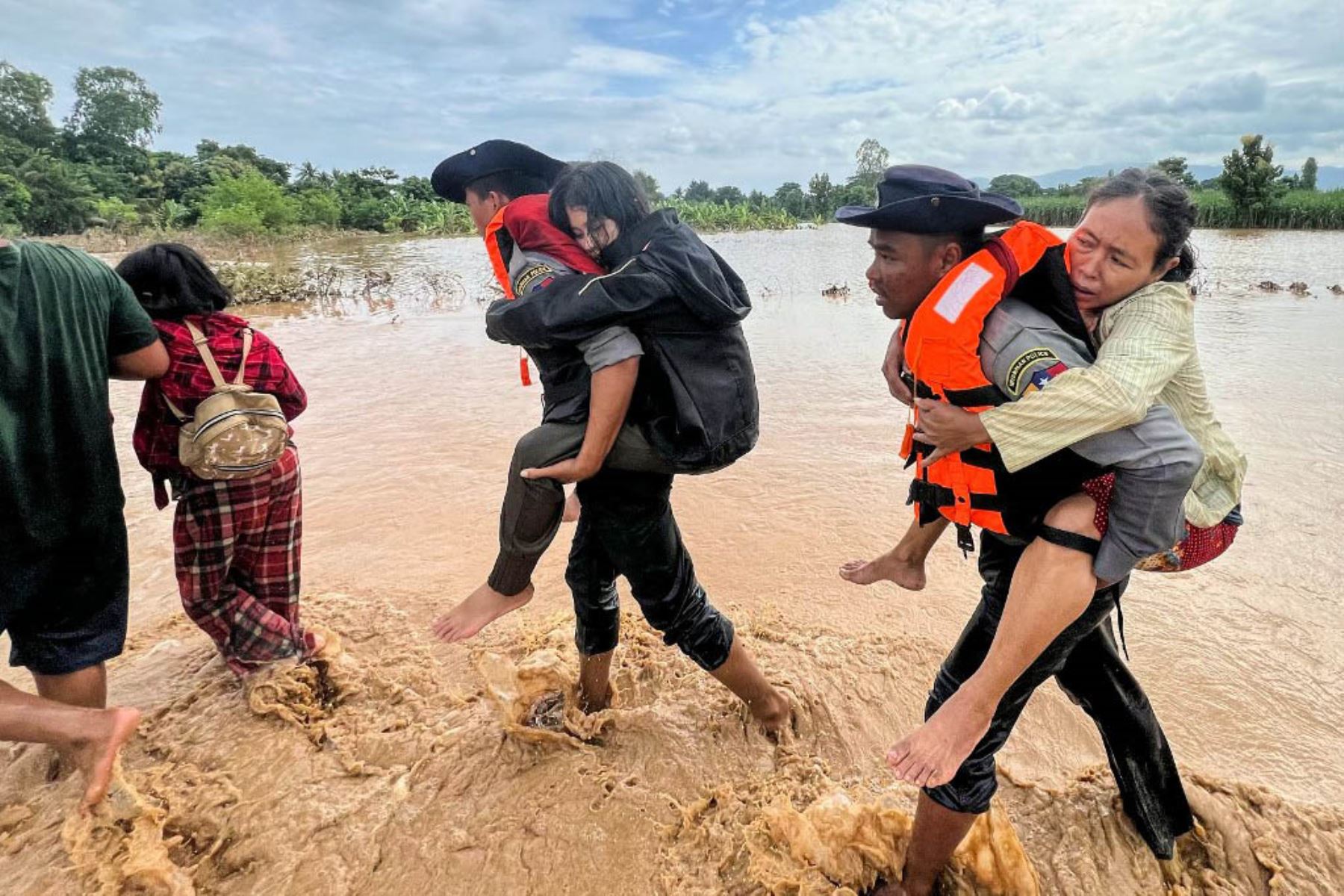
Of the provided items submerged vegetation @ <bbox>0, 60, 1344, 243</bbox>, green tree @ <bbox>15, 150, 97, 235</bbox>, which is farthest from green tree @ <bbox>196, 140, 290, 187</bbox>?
green tree @ <bbox>15, 150, 97, 235</bbox>

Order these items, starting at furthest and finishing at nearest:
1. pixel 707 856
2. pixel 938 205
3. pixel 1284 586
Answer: pixel 1284 586 → pixel 707 856 → pixel 938 205

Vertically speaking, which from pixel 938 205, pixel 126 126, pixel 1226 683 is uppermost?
pixel 126 126

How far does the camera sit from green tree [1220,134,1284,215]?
25656 mm

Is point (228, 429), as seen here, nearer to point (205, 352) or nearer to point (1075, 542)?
point (205, 352)

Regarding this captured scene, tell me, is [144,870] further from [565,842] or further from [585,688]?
[585,688]

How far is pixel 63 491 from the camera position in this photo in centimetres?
193

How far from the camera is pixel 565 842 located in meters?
2.02

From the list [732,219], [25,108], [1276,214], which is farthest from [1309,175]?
[25,108]

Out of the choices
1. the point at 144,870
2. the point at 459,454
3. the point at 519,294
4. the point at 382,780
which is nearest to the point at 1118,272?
the point at 519,294

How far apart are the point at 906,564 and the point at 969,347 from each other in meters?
1.04

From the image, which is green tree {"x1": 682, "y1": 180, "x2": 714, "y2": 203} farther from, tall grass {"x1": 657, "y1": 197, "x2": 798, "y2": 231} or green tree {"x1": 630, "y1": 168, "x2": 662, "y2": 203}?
green tree {"x1": 630, "y1": 168, "x2": 662, "y2": 203}

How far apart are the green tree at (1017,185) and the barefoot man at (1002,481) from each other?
45.3 m

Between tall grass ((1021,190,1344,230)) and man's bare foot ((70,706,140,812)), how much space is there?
26.9 m

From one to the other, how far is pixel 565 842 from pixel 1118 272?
1977 millimetres
